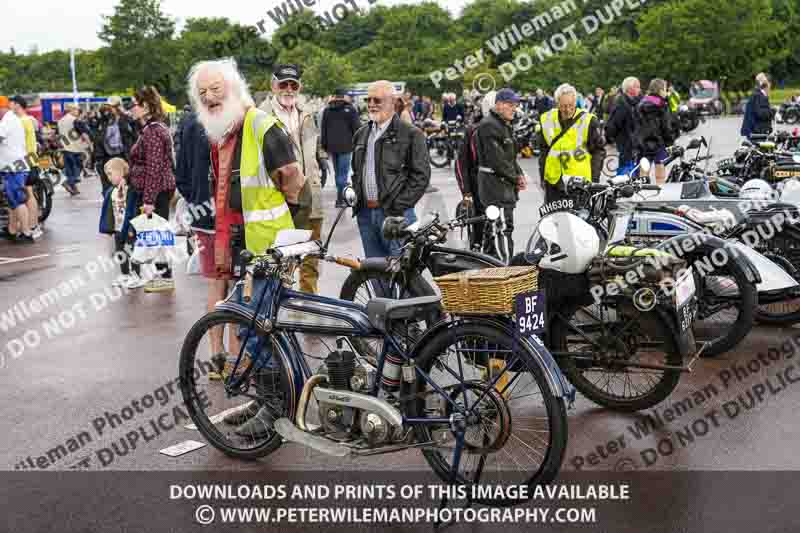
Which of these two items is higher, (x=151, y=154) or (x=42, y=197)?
(x=151, y=154)

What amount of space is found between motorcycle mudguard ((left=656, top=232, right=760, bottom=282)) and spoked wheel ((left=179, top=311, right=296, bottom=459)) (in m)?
2.75

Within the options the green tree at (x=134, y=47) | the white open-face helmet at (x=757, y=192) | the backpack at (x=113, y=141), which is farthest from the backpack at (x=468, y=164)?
the green tree at (x=134, y=47)

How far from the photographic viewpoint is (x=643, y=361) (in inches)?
204

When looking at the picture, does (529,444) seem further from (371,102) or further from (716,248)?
(371,102)

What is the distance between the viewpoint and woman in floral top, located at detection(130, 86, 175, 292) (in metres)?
8.53

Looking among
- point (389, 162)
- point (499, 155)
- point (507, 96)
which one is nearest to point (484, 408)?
point (389, 162)

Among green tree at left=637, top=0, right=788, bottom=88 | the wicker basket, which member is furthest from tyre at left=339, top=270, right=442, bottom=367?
green tree at left=637, top=0, right=788, bottom=88

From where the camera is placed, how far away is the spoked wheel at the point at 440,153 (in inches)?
891

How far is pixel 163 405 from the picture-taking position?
227 inches

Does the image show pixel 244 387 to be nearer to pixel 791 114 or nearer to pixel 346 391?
pixel 346 391

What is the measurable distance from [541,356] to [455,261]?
1.89 meters

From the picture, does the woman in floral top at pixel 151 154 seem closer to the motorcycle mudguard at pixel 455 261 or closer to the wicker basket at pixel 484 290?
the motorcycle mudguard at pixel 455 261

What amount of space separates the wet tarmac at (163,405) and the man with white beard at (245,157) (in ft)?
2.78

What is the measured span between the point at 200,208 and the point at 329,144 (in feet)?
27.5
